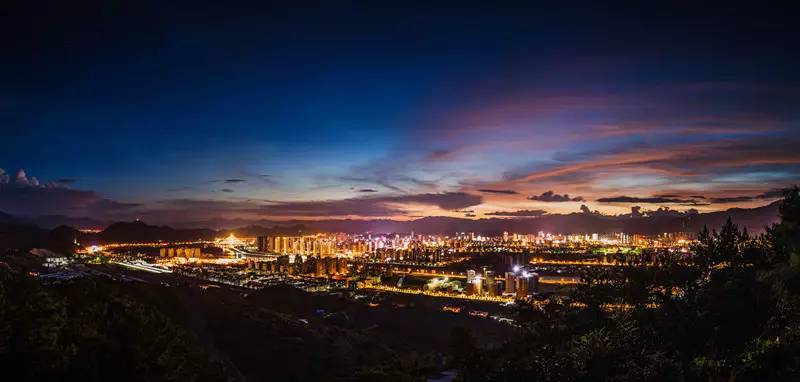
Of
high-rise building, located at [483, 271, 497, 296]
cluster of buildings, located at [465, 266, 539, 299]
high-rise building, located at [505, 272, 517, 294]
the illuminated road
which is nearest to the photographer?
cluster of buildings, located at [465, 266, 539, 299]

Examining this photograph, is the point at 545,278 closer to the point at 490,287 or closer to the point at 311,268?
the point at 490,287

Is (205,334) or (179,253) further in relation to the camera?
(179,253)

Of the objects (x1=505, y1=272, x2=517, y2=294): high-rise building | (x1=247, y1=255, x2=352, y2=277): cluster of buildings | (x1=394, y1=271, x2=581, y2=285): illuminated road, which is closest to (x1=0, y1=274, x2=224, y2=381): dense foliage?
(x1=505, y1=272, x2=517, y2=294): high-rise building

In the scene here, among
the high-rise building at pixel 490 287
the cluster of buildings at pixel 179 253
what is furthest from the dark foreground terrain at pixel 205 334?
the cluster of buildings at pixel 179 253

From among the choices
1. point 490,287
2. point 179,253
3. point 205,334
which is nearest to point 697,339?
point 205,334

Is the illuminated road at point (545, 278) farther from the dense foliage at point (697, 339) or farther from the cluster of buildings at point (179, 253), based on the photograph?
the cluster of buildings at point (179, 253)

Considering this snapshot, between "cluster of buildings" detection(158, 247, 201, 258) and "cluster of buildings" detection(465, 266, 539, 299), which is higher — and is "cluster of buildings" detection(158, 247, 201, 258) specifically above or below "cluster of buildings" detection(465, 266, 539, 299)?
above

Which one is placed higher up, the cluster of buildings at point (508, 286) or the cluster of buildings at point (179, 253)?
the cluster of buildings at point (179, 253)

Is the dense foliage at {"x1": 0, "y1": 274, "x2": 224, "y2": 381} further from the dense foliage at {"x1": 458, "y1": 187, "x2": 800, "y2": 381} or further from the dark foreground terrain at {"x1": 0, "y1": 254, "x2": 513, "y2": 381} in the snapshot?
the dense foliage at {"x1": 458, "y1": 187, "x2": 800, "y2": 381}

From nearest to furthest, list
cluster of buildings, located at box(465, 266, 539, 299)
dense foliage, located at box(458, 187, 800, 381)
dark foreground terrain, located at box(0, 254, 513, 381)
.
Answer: dense foliage, located at box(458, 187, 800, 381)
dark foreground terrain, located at box(0, 254, 513, 381)
cluster of buildings, located at box(465, 266, 539, 299)

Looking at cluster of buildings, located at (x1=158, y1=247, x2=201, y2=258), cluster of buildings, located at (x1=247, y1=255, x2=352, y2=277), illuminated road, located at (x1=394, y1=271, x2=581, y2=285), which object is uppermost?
cluster of buildings, located at (x1=158, y1=247, x2=201, y2=258)

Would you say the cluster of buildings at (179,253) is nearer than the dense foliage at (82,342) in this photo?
No
